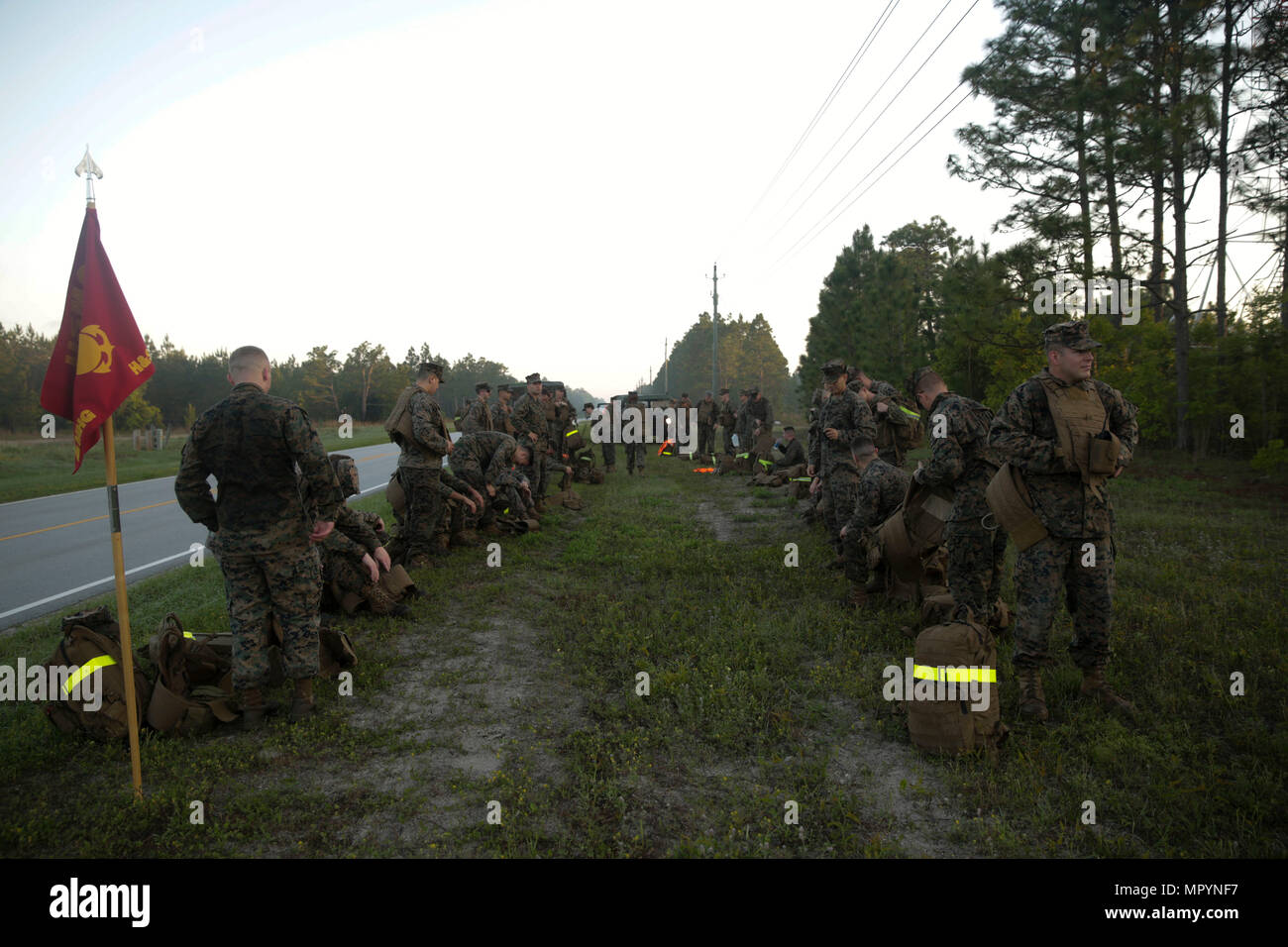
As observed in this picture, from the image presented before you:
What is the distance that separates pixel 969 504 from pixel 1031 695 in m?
1.60

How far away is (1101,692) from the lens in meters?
4.44

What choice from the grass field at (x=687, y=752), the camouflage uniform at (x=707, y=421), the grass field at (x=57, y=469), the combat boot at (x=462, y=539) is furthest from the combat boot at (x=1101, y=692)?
the grass field at (x=57, y=469)

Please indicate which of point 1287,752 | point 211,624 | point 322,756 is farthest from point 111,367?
point 1287,752

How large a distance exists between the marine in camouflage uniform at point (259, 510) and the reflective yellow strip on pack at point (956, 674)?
393cm

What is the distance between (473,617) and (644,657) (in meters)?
2.21

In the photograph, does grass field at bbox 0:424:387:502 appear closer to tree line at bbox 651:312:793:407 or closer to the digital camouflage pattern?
the digital camouflage pattern

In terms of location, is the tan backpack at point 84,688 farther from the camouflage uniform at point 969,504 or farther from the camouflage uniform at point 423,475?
the camouflage uniform at point 969,504

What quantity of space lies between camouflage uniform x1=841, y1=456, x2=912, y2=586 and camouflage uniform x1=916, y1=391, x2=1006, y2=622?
1.29 meters

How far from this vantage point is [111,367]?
147 inches

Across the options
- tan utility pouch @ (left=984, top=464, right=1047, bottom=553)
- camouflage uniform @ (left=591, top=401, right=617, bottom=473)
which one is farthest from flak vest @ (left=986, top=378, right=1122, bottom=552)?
camouflage uniform @ (left=591, top=401, right=617, bottom=473)

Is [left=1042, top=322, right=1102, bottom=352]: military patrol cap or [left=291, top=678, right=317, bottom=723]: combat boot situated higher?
[left=1042, top=322, right=1102, bottom=352]: military patrol cap

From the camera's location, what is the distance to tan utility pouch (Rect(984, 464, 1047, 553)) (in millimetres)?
4355

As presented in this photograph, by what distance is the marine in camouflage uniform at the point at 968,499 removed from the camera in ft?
17.6
